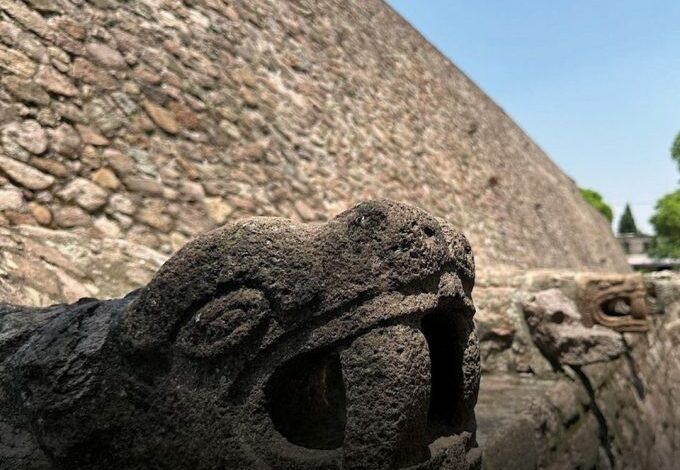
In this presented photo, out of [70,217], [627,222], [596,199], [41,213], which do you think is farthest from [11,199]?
[627,222]

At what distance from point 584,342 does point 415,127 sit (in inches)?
224

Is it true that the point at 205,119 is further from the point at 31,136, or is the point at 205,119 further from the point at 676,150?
the point at 676,150

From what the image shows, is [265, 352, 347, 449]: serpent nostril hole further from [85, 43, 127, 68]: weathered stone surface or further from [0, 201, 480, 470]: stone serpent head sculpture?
[85, 43, 127, 68]: weathered stone surface

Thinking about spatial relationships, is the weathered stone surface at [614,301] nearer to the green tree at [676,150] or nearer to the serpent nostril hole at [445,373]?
the serpent nostril hole at [445,373]

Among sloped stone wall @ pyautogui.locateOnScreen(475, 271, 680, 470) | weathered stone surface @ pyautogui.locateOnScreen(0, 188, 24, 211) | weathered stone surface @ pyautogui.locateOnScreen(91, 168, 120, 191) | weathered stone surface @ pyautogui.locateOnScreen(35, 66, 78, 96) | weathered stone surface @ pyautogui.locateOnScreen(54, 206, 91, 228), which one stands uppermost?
weathered stone surface @ pyautogui.locateOnScreen(35, 66, 78, 96)

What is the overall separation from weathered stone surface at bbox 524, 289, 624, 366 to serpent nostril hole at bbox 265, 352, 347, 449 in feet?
5.70

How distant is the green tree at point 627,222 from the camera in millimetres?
51875

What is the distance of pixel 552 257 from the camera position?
11375mm

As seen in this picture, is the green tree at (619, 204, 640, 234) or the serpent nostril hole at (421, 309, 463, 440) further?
the green tree at (619, 204, 640, 234)

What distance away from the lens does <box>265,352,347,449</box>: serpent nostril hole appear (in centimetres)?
103

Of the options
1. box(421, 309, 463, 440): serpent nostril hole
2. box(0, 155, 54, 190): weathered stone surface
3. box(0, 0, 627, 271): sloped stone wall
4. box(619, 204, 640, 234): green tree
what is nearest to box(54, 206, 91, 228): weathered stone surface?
box(0, 0, 627, 271): sloped stone wall

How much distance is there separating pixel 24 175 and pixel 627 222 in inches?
2191

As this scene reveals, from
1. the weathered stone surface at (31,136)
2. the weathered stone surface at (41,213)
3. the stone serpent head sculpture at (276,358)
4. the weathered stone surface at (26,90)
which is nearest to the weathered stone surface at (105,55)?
the weathered stone surface at (26,90)

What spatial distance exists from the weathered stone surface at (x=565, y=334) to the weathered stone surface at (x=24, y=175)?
2339 mm
